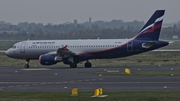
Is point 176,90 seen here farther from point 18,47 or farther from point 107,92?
point 18,47

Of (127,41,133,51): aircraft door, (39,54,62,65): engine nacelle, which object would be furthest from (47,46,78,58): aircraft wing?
(127,41,133,51): aircraft door

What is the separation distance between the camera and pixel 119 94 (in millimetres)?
28750

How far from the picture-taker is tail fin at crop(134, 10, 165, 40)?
55812 millimetres

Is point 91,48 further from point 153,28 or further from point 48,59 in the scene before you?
point 153,28

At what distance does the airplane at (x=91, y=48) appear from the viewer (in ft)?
183

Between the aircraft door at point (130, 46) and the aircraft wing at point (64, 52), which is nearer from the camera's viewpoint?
the aircraft door at point (130, 46)

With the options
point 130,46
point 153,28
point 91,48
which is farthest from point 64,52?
point 153,28

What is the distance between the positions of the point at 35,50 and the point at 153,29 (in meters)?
13.4

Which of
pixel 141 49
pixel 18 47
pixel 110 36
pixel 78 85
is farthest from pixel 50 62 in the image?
pixel 110 36

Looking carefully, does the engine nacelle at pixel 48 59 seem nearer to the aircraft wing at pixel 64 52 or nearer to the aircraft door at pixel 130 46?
the aircraft wing at pixel 64 52

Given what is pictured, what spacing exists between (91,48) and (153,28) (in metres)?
7.01

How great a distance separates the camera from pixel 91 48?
57.9m

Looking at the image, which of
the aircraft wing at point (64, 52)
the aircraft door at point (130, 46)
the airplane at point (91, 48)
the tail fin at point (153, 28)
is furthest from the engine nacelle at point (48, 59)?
the tail fin at point (153, 28)

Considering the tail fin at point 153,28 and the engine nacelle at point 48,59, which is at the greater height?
the tail fin at point 153,28
